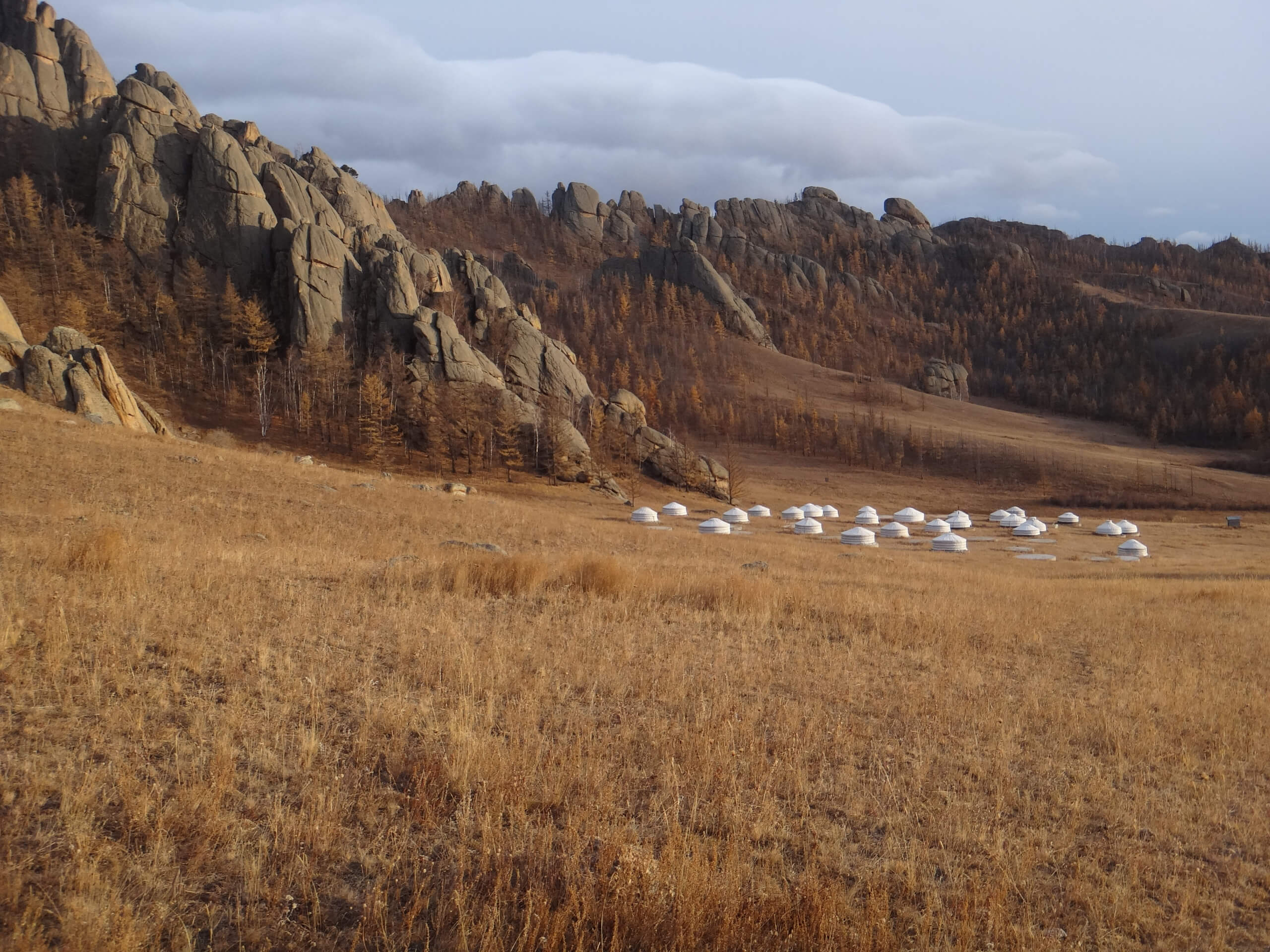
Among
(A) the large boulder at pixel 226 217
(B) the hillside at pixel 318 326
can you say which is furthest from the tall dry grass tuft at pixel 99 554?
(A) the large boulder at pixel 226 217

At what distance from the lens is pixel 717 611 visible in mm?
13328

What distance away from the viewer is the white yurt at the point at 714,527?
47122mm

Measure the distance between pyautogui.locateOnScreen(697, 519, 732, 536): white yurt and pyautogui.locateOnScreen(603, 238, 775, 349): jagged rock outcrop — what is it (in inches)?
4408

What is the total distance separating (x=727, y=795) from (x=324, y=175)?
372ft

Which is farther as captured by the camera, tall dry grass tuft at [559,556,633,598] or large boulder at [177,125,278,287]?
large boulder at [177,125,278,287]

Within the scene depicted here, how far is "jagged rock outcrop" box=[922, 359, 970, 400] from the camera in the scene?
150 m

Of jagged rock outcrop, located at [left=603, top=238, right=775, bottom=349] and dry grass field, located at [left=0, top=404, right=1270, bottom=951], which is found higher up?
jagged rock outcrop, located at [left=603, top=238, right=775, bottom=349]

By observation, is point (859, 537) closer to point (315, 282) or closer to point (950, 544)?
point (950, 544)

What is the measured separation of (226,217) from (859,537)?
70.5 metres

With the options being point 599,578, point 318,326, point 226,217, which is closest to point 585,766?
point 599,578

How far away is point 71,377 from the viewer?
36062 mm

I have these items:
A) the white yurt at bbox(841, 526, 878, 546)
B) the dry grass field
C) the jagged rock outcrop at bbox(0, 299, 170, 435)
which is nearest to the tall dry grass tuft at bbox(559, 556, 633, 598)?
the dry grass field

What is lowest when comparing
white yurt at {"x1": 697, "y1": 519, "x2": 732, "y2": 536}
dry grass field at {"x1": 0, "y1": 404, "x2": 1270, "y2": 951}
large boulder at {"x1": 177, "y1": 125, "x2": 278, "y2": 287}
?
white yurt at {"x1": 697, "y1": 519, "x2": 732, "y2": 536}

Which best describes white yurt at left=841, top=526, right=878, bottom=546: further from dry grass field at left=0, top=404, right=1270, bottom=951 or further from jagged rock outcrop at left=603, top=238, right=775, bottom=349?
jagged rock outcrop at left=603, top=238, right=775, bottom=349
